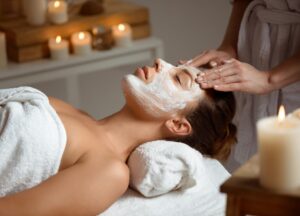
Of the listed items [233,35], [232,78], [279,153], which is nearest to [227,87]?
[232,78]

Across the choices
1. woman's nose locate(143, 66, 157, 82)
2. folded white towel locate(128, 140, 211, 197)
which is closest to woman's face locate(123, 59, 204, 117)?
woman's nose locate(143, 66, 157, 82)

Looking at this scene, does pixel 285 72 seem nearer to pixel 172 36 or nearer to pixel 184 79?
pixel 184 79

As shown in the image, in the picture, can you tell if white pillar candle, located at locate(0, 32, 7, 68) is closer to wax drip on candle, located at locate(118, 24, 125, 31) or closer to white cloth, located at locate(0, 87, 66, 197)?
wax drip on candle, located at locate(118, 24, 125, 31)

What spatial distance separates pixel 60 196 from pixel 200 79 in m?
0.60

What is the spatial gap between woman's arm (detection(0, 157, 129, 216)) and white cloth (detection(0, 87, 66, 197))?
0.08m

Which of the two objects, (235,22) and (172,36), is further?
(172,36)

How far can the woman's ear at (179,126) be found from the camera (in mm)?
1932

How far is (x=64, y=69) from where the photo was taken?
2871mm

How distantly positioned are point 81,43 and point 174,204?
4.18ft

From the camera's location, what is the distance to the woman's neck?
191cm

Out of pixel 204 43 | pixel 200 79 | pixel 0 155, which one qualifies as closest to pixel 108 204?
pixel 0 155

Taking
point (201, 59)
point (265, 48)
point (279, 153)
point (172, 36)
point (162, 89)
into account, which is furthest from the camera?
point (172, 36)

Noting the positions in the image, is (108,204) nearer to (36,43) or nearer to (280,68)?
(280,68)

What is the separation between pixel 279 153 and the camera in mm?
1055
